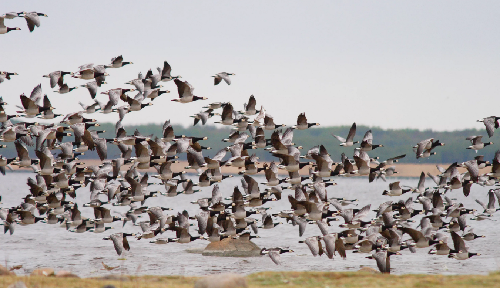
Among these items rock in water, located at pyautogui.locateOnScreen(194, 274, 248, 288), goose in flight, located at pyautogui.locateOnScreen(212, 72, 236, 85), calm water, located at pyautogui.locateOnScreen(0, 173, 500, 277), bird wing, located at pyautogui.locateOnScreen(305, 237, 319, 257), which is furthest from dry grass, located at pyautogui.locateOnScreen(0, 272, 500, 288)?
goose in flight, located at pyautogui.locateOnScreen(212, 72, 236, 85)

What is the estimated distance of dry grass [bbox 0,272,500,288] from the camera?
568 inches

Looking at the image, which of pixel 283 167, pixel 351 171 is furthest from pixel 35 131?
pixel 351 171

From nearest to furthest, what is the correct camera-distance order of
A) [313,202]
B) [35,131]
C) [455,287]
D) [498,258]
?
[455,287] < [35,131] < [313,202] < [498,258]

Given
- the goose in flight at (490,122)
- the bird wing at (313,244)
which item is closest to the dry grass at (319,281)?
the bird wing at (313,244)

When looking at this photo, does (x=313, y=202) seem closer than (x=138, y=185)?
Yes

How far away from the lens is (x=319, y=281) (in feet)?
51.3

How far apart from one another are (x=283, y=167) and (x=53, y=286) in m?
10.6

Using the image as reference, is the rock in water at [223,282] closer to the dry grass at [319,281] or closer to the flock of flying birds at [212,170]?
the dry grass at [319,281]

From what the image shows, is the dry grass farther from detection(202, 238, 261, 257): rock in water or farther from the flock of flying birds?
detection(202, 238, 261, 257): rock in water

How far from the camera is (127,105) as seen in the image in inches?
923

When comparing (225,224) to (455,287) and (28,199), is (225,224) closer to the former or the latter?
(28,199)

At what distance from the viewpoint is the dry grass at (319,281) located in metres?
14.4

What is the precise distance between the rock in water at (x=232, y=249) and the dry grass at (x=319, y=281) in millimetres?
10690

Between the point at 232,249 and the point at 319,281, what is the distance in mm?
12547
